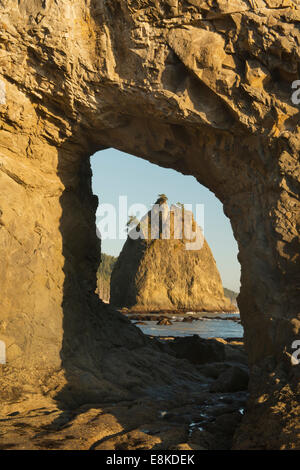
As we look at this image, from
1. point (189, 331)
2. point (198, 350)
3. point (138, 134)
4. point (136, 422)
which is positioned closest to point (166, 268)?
point (189, 331)

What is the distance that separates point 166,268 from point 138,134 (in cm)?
4283

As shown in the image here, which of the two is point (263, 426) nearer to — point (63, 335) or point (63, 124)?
point (63, 335)

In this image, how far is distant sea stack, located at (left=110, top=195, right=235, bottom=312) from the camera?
162 ft

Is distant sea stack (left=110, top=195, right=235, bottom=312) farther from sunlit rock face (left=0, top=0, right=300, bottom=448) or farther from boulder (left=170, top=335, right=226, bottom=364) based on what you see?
sunlit rock face (left=0, top=0, right=300, bottom=448)

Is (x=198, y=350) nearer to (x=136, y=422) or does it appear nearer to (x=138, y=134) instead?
(x=136, y=422)

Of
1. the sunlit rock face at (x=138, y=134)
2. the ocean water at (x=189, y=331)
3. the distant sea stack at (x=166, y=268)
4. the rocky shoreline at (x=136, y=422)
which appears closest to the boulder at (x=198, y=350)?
the rocky shoreline at (x=136, y=422)

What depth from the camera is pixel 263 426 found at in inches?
217

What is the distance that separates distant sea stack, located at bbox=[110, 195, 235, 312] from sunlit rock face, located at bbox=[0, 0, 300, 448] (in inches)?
1549

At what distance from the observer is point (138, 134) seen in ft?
29.8

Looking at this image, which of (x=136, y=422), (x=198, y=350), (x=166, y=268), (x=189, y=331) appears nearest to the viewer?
(x=136, y=422)

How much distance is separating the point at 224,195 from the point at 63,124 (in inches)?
138

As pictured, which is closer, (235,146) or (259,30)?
(259,30)

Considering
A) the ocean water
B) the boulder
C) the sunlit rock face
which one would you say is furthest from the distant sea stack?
the sunlit rock face
